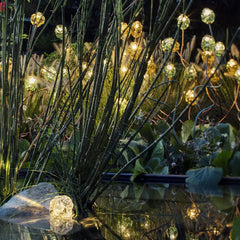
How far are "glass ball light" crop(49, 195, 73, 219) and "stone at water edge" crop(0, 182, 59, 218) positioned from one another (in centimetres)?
5

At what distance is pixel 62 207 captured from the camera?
3.80 ft

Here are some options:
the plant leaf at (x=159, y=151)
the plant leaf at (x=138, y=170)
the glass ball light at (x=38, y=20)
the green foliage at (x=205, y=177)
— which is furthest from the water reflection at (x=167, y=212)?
the glass ball light at (x=38, y=20)

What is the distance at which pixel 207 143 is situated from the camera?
95.3 inches

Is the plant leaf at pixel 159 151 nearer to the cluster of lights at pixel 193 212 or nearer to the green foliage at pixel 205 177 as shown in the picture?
the green foliage at pixel 205 177

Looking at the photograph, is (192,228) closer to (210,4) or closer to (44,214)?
(44,214)

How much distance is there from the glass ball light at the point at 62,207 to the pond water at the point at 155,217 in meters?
0.05

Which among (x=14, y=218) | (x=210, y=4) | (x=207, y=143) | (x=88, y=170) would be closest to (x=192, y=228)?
(x=88, y=170)

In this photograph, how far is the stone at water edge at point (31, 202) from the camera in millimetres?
1226

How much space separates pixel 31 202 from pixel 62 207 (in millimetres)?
137

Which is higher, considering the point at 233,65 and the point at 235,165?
the point at 233,65

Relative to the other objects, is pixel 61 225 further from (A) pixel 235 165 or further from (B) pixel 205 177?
(A) pixel 235 165

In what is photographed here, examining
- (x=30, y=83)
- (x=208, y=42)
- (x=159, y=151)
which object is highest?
(x=208, y=42)

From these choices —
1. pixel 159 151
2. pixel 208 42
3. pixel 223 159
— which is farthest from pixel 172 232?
pixel 208 42

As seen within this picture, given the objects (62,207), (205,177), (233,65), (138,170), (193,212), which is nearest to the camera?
(62,207)
